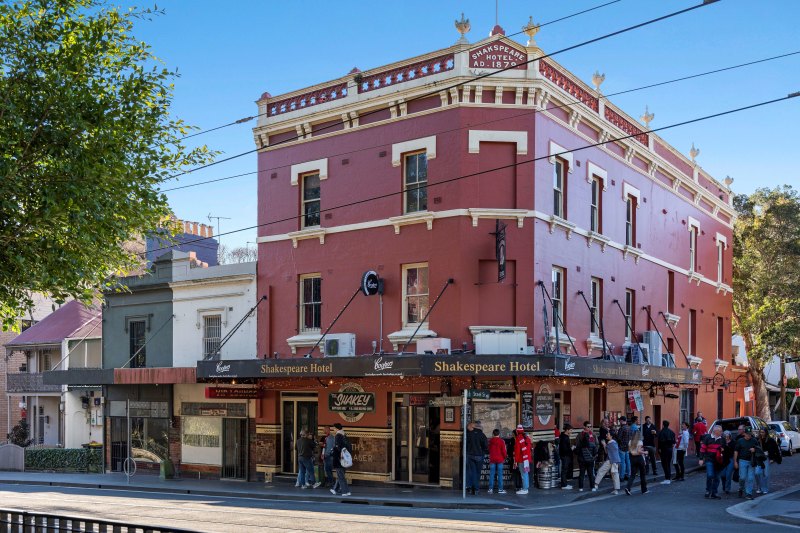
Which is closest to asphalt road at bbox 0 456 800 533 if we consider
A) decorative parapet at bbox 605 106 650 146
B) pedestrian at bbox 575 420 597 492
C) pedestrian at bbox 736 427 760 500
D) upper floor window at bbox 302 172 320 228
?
pedestrian at bbox 736 427 760 500

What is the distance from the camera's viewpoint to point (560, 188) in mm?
27531

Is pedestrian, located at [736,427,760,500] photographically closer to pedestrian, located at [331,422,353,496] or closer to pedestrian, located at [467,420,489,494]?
pedestrian, located at [467,420,489,494]

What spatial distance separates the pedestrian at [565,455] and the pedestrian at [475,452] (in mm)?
2148

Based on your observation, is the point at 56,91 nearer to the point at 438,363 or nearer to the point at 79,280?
the point at 79,280

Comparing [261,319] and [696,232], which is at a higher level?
[696,232]

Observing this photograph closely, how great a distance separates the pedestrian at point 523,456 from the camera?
23500 mm

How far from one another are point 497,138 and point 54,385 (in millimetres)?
23013

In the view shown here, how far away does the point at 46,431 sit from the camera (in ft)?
146

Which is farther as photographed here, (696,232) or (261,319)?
(696,232)

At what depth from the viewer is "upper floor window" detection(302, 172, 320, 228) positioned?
29.1m

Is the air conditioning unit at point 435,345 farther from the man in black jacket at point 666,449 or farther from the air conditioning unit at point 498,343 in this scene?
the man in black jacket at point 666,449

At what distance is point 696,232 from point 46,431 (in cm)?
3000

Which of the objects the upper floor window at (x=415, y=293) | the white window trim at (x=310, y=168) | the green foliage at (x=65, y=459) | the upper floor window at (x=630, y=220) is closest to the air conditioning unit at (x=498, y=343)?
the upper floor window at (x=415, y=293)

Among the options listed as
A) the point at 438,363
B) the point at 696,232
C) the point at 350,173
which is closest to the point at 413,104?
the point at 350,173
